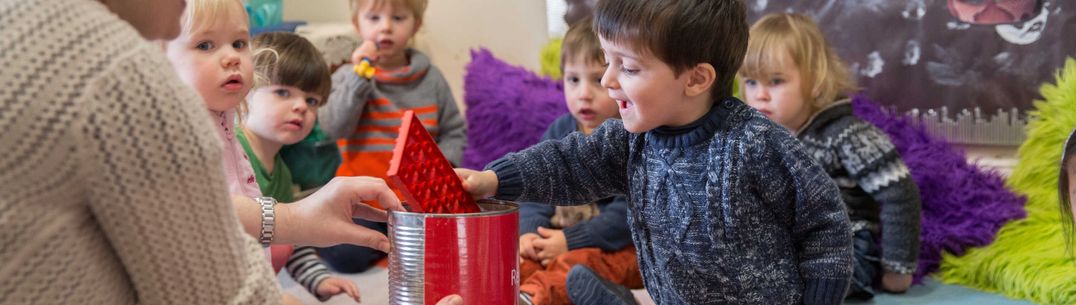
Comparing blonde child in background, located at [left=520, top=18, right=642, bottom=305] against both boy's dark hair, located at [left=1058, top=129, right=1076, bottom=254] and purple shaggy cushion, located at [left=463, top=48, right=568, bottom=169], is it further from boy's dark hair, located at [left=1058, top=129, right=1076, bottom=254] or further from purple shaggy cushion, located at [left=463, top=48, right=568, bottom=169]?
boy's dark hair, located at [left=1058, top=129, right=1076, bottom=254]

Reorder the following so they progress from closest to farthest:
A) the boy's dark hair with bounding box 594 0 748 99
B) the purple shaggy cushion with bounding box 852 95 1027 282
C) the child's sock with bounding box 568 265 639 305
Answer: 1. the boy's dark hair with bounding box 594 0 748 99
2. the child's sock with bounding box 568 265 639 305
3. the purple shaggy cushion with bounding box 852 95 1027 282

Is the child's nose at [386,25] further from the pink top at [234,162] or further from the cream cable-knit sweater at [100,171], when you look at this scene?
the cream cable-knit sweater at [100,171]

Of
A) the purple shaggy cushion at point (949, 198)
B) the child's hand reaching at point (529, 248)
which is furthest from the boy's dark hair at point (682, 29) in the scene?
the purple shaggy cushion at point (949, 198)

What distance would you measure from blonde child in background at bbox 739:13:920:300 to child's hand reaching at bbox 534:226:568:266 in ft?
1.45

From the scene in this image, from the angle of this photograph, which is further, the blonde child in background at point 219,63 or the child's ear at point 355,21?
the child's ear at point 355,21

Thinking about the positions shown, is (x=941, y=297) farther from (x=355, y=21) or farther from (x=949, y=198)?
(x=355, y=21)

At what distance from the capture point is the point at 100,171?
0.72 meters

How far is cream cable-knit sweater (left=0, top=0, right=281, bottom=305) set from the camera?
0.70 m

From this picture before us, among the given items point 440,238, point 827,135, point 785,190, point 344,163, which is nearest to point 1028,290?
point 827,135

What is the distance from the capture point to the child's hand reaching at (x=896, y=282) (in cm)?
192

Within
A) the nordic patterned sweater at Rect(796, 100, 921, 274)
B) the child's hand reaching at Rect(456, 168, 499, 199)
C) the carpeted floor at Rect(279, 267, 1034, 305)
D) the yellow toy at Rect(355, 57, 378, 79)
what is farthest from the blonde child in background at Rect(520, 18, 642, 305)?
the child's hand reaching at Rect(456, 168, 499, 199)

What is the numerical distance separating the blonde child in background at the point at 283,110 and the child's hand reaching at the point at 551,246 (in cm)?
40

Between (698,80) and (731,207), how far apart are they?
16 centimetres

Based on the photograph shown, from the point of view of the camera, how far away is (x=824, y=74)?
1.94 m
